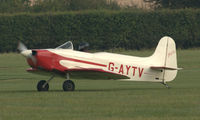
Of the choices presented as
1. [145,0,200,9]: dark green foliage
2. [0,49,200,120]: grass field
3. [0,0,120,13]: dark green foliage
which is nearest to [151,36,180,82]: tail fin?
[0,49,200,120]: grass field

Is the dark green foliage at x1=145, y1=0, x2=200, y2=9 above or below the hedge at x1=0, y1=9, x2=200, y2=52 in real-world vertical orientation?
above

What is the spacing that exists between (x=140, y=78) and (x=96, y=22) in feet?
94.9

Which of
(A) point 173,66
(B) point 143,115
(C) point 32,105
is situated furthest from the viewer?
(A) point 173,66

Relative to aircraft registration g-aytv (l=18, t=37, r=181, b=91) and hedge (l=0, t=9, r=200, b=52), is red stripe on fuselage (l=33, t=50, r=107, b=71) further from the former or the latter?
hedge (l=0, t=9, r=200, b=52)

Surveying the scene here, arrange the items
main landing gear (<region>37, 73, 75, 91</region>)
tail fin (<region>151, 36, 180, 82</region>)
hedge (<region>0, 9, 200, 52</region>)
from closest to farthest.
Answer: main landing gear (<region>37, 73, 75, 91</region>), tail fin (<region>151, 36, 180, 82</region>), hedge (<region>0, 9, 200, 52</region>)

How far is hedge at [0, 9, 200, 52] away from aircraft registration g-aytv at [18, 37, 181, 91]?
2767 centimetres

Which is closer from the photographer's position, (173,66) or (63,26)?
(173,66)

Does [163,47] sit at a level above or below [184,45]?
above

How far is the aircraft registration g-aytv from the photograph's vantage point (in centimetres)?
1844

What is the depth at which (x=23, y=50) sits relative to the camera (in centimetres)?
1903

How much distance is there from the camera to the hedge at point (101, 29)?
4731cm

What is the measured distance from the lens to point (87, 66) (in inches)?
745

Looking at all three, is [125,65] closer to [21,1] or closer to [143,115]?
[143,115]

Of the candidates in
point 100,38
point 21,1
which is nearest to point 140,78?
point 100,38
